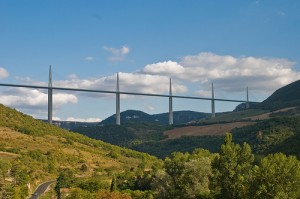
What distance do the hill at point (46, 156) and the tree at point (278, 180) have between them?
43965mm

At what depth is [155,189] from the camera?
7475 cm

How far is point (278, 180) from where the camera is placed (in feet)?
179

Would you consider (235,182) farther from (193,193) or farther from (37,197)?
(37,197)

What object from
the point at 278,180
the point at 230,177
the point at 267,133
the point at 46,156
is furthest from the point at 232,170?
the point at 267,133

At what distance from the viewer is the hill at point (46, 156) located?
318 feet

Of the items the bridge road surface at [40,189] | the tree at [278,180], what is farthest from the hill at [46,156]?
the tree at [278,180]

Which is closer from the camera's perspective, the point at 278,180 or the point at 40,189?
the point at 278,180

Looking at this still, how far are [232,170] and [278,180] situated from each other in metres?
8.09

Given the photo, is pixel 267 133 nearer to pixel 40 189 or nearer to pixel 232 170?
pixel 40 189

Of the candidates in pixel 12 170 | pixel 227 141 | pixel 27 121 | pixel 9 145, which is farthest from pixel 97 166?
pixel 227 141

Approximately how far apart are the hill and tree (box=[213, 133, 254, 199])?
3594 centimetres

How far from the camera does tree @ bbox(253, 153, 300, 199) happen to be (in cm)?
5381

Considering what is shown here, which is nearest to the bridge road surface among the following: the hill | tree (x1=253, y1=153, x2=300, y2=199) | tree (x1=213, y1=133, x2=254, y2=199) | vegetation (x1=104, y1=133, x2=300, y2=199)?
the hill

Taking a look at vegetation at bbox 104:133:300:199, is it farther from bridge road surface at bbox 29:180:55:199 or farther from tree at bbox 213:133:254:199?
bridge road surface at bbox 29:180:55:199
